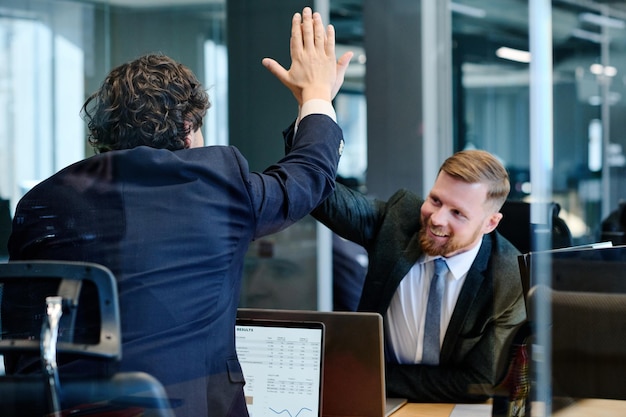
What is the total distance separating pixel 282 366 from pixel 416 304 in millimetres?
624

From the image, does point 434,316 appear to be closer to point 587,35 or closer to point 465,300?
point 465,300

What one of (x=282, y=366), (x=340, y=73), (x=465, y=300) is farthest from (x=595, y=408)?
(x=340, y=73)

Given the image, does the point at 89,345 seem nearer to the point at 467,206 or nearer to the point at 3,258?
the point at 3,258

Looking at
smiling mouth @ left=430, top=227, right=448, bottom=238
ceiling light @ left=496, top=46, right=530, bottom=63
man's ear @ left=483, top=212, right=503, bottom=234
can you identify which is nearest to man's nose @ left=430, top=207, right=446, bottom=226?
smiling mouth @ left=430, top=227, right=448, bottom=238

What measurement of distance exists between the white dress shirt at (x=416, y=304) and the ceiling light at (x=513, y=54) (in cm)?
255

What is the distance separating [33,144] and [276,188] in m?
1.28

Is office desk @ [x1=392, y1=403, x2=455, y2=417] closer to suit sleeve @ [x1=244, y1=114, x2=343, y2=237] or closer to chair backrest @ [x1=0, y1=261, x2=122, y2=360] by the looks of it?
suit sleeve @ [x1=244, y1=114, x2=343, y2=237]

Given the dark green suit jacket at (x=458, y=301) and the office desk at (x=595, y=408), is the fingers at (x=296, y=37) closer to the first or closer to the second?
the dark green suit jacket at (x=458, y=301)

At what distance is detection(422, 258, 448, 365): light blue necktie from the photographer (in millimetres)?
2508

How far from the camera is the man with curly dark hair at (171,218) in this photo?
174 cm

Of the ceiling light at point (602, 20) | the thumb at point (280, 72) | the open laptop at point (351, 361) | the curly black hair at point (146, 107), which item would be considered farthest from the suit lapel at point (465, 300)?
the ceiling light at point (602, 20)

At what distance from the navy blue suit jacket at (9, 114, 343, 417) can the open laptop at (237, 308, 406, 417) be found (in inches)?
11.9

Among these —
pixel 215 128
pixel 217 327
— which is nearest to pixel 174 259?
pixel 217 327

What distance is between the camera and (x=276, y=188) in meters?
1.84
